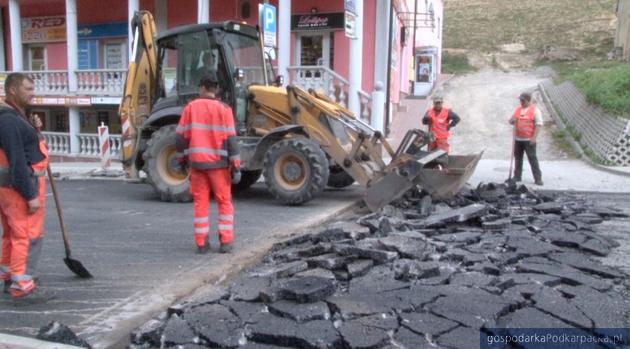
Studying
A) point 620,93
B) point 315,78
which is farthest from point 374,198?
point 620,93

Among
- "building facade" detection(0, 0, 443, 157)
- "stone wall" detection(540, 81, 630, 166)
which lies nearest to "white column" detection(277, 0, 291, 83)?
"building facade" detection(0, 0, 443, 157)

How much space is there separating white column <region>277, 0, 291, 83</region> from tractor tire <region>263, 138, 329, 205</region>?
7.76 meters

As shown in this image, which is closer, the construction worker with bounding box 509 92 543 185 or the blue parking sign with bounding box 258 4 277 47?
the blue parking sign with bounding box 258 4 277 47

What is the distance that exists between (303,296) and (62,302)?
184cm

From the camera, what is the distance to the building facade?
1587 centimetres

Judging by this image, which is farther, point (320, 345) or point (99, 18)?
point (99, 18)

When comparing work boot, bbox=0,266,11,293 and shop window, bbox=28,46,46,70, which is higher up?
shop window, bbox=28,46,46,70

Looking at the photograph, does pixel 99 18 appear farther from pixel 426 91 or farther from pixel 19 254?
pixel 19 254

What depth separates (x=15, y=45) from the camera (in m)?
19.5

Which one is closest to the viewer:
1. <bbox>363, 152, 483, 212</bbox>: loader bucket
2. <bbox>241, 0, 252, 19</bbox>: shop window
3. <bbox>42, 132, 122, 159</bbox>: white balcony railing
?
<bbox>363, 152, 483, 212</bbox>: loader bucket

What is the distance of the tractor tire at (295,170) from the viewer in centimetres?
824

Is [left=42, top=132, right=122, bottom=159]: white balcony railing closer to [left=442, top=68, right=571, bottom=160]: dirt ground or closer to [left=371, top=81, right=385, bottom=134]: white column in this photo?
[left=371, top=81, right=385, bottom=134]: white column

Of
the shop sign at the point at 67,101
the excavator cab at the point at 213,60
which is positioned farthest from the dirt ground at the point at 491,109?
the shop sign at the point at 67,101

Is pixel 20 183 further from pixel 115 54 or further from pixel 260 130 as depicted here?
pixel 115 54
